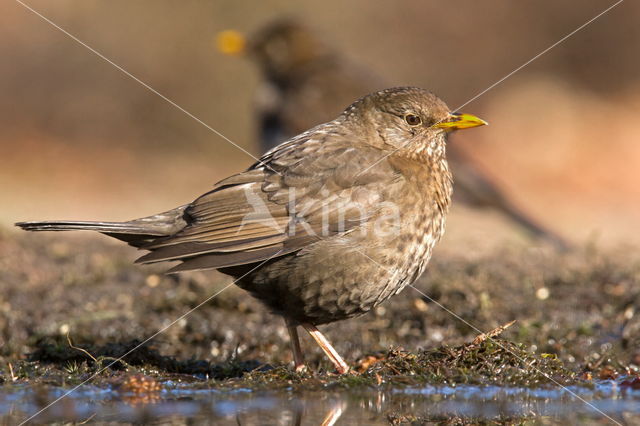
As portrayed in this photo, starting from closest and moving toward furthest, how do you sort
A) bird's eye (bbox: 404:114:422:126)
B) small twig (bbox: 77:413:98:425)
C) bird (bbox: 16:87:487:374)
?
small twig (bbox: 77:413:98:425) → bird (bbox: 16:87:487:374) → bird's eye (bbox: 404:114:422:126)

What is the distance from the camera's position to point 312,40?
1139 cm

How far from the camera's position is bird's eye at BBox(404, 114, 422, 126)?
556 cm

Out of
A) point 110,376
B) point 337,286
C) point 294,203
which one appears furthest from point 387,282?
point 110,376

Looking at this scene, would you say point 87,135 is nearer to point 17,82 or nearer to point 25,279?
point 17,82

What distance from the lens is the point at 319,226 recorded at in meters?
5.09

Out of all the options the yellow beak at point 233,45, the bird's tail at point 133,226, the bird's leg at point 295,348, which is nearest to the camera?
the bird's tail at point 133,226

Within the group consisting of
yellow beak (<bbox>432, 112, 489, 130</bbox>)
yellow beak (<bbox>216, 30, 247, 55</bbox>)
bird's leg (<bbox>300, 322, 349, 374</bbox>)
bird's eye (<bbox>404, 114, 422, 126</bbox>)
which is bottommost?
bird's leg (<bbox>300, 322, 349, 374</bbox>)

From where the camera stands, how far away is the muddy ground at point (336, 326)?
4816 millimetres

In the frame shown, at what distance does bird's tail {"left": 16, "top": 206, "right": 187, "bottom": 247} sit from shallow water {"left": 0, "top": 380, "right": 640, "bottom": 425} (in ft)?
2.92

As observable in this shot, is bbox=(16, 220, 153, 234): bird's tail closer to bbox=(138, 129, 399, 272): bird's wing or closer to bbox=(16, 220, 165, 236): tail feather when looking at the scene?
bbox=(16, 220, 165, 236): tail feather

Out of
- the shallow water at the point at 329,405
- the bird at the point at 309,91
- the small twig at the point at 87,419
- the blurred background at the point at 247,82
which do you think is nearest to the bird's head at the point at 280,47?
the bird at the point at 309,91

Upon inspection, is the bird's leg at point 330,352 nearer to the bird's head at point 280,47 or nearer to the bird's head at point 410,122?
the bird's head at point 410,122

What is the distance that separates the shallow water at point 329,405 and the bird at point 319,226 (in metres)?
0.67

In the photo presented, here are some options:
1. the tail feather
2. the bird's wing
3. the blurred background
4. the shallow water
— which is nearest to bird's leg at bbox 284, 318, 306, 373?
the bird's wing
